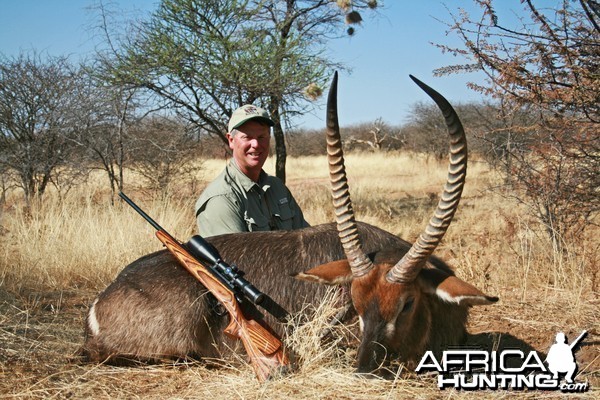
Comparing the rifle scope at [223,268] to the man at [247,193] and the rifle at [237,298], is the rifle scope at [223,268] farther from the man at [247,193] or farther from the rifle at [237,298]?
the man at [247,193]

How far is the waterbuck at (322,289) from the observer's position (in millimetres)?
3428

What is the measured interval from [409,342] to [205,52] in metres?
9.34

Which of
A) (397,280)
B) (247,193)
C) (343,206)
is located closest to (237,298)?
(343,206)

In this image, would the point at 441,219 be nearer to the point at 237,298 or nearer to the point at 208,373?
the point at 237,298

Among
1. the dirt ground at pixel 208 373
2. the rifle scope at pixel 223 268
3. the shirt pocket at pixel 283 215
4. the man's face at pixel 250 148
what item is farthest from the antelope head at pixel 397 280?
the man's face at pixel 250 148

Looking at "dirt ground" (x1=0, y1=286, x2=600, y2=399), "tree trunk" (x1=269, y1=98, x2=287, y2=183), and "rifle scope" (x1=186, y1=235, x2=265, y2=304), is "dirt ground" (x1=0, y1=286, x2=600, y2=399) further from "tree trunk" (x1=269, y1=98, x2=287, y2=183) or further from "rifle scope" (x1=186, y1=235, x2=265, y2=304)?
"tree trunk" (x1=269, y1=98, x2=287, y2=183)

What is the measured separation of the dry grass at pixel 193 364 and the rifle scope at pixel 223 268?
0.42 meters

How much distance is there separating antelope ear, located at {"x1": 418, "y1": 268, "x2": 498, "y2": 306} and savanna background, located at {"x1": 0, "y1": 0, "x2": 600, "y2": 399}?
53 cm

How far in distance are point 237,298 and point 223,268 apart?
0.23m

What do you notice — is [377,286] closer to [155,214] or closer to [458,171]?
[458,171]

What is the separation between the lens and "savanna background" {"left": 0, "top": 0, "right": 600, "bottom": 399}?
386cm

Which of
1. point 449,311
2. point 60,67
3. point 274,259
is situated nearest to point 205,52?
point 60,67

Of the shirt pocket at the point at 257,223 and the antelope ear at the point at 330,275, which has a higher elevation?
the shirt pocket at the point at 257,223

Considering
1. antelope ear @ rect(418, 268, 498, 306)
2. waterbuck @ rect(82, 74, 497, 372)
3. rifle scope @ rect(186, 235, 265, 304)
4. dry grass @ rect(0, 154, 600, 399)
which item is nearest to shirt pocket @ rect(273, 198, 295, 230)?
waterbuck @ rect(82, 74, 497, 372)
